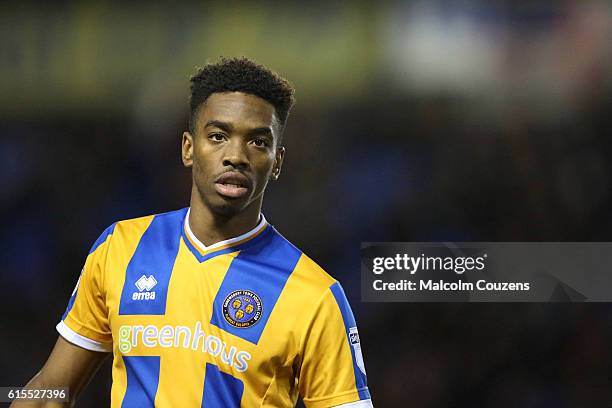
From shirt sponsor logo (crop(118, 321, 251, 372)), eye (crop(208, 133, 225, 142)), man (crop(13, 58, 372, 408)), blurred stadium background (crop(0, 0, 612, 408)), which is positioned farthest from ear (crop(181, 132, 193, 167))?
blurred stadium background (crop(0, 0, 612, 408))

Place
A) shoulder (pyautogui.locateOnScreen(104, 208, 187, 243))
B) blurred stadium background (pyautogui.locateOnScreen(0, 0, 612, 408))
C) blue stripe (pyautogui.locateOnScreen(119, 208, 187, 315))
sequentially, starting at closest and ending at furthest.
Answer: blue stripe (pyautogui.locateOnScreen(119, 208, 187, 315)), shoulder (pyautogui.locateOnScreen(104, 208, 187, 243)), blurred stadium background (pyautogui.locateOnScreen(0, 0, 612, 408))

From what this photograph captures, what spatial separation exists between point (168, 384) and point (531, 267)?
1.68m

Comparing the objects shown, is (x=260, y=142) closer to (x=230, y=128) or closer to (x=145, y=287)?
(x=230, y=128)

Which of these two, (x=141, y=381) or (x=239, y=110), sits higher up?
(x=239, y=110)

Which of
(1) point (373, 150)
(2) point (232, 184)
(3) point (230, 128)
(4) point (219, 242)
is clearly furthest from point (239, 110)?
(1) point (373, 150)

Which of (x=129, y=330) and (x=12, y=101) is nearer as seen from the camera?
(x=129, y=330)

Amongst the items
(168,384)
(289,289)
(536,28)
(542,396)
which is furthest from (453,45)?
(168,384)

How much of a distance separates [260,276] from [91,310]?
41cm

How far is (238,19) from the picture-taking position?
315 cm

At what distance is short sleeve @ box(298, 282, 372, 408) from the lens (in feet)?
5.74

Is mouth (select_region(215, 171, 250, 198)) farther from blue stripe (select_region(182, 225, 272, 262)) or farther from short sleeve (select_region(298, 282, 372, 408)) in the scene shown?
short sleeve (select_region(298, 282, 372, 408))

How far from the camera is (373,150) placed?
3.19 m

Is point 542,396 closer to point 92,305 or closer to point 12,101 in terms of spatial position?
point 92,305

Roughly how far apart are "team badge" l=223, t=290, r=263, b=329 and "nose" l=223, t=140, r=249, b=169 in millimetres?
293
